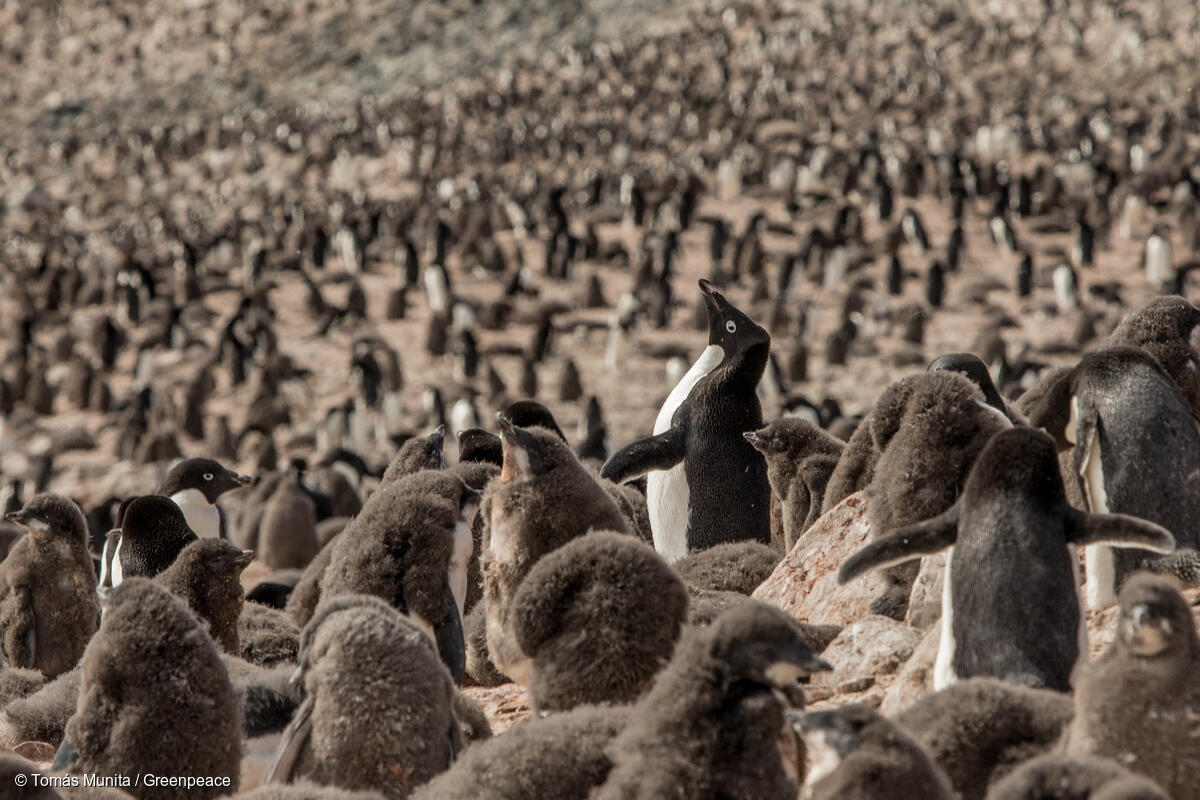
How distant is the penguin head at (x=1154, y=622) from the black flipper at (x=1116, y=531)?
41.4 inches

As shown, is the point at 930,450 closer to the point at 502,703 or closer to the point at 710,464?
the point at 502,703

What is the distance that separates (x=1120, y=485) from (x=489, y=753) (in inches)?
117

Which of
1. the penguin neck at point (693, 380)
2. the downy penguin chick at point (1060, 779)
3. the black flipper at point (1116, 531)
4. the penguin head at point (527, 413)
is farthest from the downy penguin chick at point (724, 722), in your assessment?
the penguin neck at point (693, 380)

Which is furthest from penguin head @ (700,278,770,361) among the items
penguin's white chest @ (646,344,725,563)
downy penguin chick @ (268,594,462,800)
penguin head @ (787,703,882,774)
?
penguin head @ (787,703,882,774)

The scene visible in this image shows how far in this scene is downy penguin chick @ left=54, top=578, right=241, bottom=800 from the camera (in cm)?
464

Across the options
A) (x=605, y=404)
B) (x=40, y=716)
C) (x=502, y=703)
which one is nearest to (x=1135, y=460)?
(x=502, y=703)

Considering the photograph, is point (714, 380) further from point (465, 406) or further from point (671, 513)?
point (465, 406)

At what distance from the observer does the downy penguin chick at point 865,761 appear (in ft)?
10.8

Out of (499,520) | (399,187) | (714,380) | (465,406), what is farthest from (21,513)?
(399,187)

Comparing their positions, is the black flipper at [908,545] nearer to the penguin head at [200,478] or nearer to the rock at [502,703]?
the rock at [502,703]

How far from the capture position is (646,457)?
8594 millimetres

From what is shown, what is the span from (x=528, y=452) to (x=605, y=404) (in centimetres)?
1687

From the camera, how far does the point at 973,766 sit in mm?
3820

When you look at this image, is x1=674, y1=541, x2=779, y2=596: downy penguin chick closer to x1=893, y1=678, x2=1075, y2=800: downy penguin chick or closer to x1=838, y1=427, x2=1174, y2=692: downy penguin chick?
x1=838, y1=427, x2=1174, y2=692: downy penguin chick
